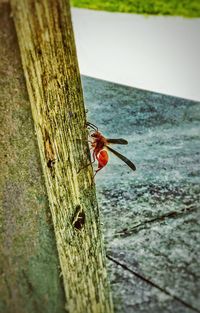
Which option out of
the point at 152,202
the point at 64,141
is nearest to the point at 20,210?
the point at 64,141

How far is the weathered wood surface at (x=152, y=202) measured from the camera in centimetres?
199

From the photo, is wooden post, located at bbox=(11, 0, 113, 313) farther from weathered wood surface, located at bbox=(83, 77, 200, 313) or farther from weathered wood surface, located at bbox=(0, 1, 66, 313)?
weathered wood surface, located at bbox=(83, 77, 200, 313)

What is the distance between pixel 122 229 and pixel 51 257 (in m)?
1.01

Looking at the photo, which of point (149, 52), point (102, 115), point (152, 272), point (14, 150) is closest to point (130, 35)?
point (149, 52)

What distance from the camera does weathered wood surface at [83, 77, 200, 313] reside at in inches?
78.3

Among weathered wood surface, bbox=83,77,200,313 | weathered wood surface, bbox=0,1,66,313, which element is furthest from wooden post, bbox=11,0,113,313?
weathered wood surface, bbox=83,77,200,313

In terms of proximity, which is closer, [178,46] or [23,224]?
[23,224]

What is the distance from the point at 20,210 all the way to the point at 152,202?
1446 mm

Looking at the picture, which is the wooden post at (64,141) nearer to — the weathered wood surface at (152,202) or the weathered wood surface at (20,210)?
the weathered wood surface at (20,210)

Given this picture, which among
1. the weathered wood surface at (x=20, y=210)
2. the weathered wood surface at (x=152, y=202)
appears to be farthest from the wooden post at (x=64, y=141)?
the weathered wood surface at (x=152, y=202)

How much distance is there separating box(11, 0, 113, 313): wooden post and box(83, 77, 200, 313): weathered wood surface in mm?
380

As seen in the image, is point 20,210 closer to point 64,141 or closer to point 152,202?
point 64,141

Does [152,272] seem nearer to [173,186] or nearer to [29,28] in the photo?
[173,186]

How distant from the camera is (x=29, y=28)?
1.27 m
